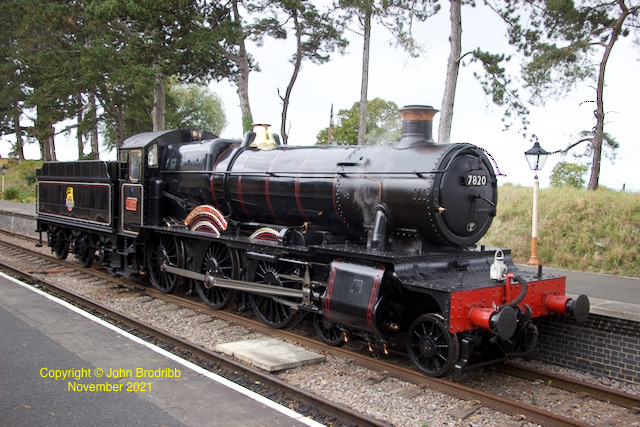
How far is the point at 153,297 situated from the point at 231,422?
5969 millimetres

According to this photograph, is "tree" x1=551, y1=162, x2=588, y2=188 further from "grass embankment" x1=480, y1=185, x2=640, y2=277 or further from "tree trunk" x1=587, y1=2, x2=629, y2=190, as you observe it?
"grass embankment" x1=480, y1=185, x2=640, y2=277

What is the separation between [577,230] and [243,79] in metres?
12.7

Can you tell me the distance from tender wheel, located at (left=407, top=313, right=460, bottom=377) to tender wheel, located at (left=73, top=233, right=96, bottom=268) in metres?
9.01

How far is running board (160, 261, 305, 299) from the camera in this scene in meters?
7.17

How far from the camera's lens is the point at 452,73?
49.3 feet

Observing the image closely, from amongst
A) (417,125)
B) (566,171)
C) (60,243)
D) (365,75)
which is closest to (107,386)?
(417,125)

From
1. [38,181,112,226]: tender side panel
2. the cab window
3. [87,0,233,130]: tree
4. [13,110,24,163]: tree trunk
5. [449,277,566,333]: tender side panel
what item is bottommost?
[449,277,566,333]: tender side panel

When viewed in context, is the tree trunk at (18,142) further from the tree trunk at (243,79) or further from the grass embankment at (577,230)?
the grass embankment at (577,230)

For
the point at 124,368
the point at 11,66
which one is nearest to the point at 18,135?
the point at 11,66

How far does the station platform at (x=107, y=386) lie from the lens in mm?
4719

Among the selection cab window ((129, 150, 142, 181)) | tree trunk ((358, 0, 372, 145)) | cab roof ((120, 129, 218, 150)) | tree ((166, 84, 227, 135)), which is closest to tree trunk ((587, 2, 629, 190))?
tree trunk ((358, 0, 372, 145))

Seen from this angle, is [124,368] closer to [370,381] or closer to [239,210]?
[370,381]

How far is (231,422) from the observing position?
4.68 metres

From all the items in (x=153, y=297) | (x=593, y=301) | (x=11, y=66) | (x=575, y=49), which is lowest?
(x=153, y=297)
